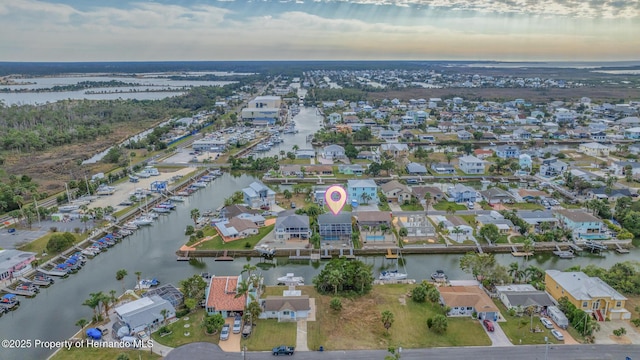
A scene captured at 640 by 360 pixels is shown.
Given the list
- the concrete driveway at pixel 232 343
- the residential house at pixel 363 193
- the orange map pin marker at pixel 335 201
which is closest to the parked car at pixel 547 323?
the concrete driveway at pixel 232 343

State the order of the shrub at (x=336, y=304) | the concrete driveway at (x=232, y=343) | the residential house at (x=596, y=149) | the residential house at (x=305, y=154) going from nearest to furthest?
the concrete driveway at (x=232, y=343)
the shrub at (x=336, y=304)
the residential house at (x=596, y=149)
the residential house at (x=305, y=154)

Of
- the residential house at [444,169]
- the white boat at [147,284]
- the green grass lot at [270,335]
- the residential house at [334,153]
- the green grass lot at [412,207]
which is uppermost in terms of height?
the residential house at [334,153]

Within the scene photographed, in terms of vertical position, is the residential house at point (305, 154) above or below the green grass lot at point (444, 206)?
above

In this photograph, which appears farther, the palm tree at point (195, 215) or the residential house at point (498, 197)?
the residential house at point (498, 197)

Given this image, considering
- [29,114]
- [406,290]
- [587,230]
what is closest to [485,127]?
[587,230]

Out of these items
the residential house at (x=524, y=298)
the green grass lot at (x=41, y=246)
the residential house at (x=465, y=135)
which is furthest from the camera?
the residential house at (x=465, y=135)

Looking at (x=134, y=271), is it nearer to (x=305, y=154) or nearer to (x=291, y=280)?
(x=291, y=280)

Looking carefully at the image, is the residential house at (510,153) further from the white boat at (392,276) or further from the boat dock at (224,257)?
the boat dock at (224,257)

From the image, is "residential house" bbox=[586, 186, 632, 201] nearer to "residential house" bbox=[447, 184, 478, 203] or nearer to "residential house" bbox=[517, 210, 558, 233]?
"residential house" bbox=[517, 210, 558, 233]

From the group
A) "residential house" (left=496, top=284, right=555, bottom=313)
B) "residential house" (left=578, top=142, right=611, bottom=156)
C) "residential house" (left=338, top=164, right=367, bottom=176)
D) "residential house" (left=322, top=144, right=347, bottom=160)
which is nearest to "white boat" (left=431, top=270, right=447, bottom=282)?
"residential house" (left=496, top=284, right=555, bottom=313)
